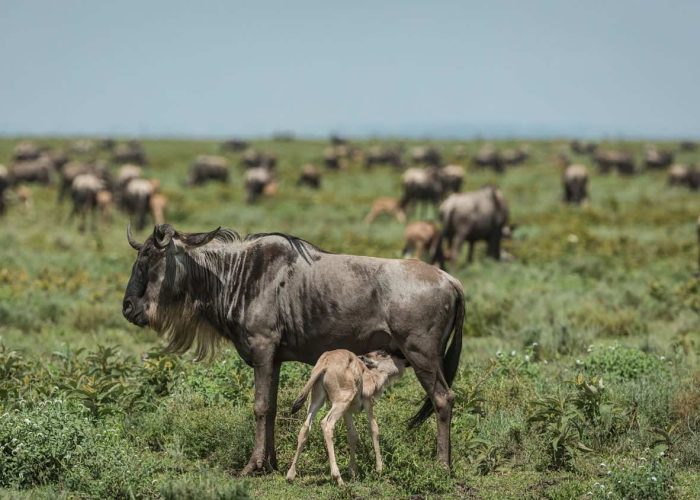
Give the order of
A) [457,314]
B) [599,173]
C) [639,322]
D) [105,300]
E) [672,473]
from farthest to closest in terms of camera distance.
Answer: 1. [599,173]
2. [105,300]
3. [639,322]
4. [457,314]
5. [672,473]

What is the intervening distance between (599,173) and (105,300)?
49172 millimetres

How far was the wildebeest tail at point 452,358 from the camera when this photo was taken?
753cm

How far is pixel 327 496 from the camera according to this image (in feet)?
21.9

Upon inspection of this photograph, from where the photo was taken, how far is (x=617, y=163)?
58000 millimetres

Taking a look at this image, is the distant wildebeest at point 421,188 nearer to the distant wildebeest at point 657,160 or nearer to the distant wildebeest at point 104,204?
the distant wildebeest at point 104,204

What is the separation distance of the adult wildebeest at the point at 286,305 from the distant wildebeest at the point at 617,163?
53.7m

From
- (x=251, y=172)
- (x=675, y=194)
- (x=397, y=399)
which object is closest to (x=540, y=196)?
(x=675, y=194)

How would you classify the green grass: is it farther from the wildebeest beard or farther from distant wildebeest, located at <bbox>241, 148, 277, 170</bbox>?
distant wildebeest, located at <bbox>241, 148, 277, 170</bbox>

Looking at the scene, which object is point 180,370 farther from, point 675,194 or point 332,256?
point 675,194

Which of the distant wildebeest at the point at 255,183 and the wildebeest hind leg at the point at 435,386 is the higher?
the wildebeest hind leg at the point at 435,386

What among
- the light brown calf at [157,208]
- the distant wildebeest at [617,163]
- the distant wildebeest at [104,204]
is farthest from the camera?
the distant wildebeest at [617,163]

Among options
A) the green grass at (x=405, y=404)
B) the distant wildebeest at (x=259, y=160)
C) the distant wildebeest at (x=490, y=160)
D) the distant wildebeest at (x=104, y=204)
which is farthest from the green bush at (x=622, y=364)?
the distant wildebeest at (x=490, y=160)

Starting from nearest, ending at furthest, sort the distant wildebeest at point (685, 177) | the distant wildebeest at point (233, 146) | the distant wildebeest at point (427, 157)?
the distant wildebeest at point (685, 177)
the distant wildebeest at point (427, 157)
the distant wildebeest at point (233, 146)

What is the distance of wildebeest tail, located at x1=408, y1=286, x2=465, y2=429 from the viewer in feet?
24.7
